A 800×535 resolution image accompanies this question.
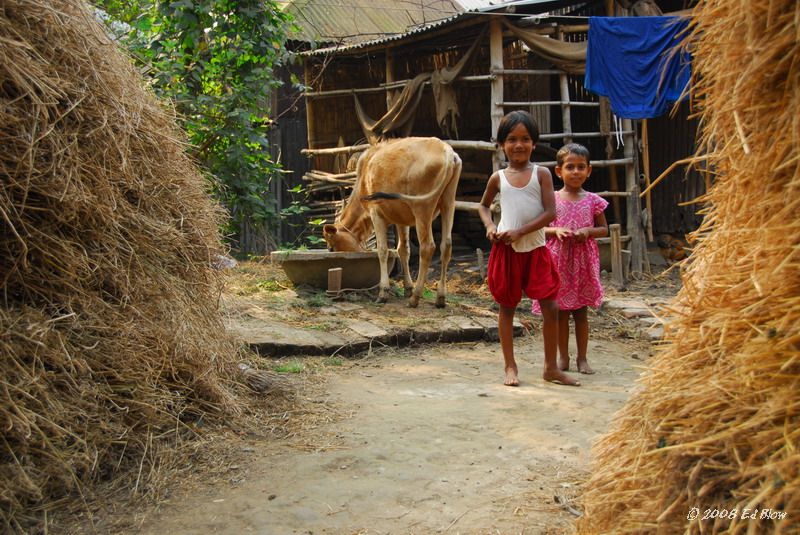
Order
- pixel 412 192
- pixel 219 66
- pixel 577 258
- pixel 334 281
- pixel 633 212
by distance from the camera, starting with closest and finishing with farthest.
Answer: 1. pixel 577 258
2. pixel 334 281
3. pixel 412 192
4. pixel 219 66
5. pixel 633 212

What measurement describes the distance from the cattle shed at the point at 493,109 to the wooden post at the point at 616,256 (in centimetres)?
62

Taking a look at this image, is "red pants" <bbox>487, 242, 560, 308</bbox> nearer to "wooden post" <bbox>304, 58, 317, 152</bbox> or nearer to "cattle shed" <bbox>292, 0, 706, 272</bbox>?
"cattle shed" <bbox>292, 0, 706, 272</bbox>

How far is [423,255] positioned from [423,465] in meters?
4.36

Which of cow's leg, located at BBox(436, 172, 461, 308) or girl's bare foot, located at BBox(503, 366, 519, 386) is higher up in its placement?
cow's leg, located at BBox(436, 172, 461, 308)

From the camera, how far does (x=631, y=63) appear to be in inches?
342

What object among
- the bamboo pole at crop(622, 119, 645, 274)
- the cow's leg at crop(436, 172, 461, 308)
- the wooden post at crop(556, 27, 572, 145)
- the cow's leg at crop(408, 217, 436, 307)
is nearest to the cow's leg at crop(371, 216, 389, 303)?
the cow's leg at crop(408, 217, 436, 307)

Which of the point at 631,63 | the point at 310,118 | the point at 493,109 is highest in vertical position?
the point at 310,118

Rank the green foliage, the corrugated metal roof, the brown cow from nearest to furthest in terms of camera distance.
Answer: the brown cow < the green foliage < the corrugated metal roof

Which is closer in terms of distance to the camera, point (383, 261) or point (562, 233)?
point (562, 233)

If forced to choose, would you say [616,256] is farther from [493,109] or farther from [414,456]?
[414,456]

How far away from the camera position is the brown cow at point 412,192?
7145 millimetres

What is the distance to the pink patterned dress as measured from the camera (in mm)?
4691

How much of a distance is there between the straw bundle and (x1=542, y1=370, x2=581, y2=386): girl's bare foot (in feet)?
6.94

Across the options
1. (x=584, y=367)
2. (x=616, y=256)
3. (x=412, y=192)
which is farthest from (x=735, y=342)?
(x=616, y=256)
